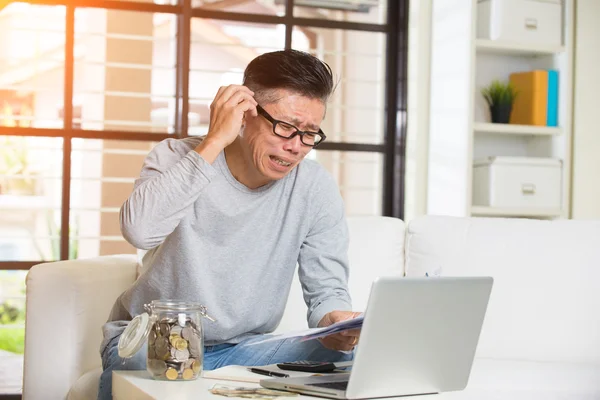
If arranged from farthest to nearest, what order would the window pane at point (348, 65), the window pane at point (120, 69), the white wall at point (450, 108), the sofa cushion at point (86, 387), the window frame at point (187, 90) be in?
1. the window pane at point (348, 65)
2. the window pane at point (120, 69)
3. the window frame at point (187, 90)
4. the white wall at point (450, 108)
5. the sofa cushion at point (86, 387)

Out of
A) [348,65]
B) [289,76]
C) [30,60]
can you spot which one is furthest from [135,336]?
[348,65]

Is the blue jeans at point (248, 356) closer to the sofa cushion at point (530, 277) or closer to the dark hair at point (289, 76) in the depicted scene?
the dark hair at point (289, 76)

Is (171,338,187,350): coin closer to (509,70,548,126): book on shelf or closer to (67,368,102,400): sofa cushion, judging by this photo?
(67,368,102,400): sofa cushion

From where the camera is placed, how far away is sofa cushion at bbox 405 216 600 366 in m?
2.45

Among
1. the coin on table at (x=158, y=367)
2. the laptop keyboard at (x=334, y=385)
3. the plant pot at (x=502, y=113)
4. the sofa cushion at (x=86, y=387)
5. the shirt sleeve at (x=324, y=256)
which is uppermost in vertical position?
the plant pot at (x=502, y=113)

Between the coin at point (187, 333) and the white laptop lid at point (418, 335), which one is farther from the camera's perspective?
the coin at point (187, 333)

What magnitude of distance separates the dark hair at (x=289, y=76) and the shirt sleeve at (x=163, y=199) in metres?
0.24

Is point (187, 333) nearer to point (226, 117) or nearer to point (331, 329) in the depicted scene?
point (331, 329)

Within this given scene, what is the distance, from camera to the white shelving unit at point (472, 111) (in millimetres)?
3645

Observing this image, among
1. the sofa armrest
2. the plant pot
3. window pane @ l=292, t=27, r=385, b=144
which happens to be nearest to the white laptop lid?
the sofa armrest

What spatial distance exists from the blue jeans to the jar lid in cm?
30

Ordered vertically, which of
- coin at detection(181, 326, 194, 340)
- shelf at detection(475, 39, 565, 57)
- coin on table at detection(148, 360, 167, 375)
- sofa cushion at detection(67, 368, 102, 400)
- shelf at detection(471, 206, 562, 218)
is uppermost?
shelf at detection(475, 39, 565, 57)

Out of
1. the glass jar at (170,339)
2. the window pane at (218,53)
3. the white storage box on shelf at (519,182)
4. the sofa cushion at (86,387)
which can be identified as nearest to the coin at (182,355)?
the glass jar at (170,339)

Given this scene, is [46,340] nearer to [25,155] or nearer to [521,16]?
[25,155]
